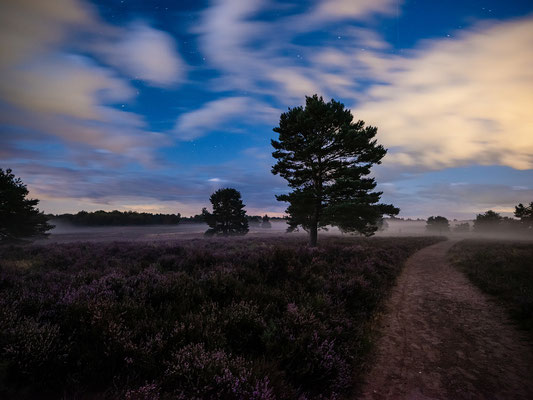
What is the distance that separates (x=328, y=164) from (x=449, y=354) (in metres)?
15.0

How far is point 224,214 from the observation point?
46.2 meters

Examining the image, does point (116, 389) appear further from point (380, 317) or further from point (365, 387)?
point (380, 317)

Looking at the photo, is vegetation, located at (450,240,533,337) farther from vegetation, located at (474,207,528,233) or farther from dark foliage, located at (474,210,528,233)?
dark foliage, located at (474,210,528,233)

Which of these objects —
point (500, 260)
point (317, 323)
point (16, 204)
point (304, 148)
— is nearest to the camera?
point (317, 323)

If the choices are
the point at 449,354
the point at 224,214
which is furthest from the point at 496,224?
the point at 449,354

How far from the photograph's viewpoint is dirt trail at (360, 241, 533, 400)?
3.77m

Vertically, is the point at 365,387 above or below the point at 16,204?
below

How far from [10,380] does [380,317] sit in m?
7.48

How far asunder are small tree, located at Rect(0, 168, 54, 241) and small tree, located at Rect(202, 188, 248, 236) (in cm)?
2469

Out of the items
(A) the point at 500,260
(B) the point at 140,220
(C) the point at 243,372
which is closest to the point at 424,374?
(C) the point at 243,372

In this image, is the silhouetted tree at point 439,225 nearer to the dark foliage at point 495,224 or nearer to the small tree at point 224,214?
the dark foliage at point 495,224

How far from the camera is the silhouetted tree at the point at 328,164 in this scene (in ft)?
A: 56.9

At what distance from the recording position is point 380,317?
6617 millimetres

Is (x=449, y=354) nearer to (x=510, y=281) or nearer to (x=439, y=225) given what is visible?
(x=510, y=281)
